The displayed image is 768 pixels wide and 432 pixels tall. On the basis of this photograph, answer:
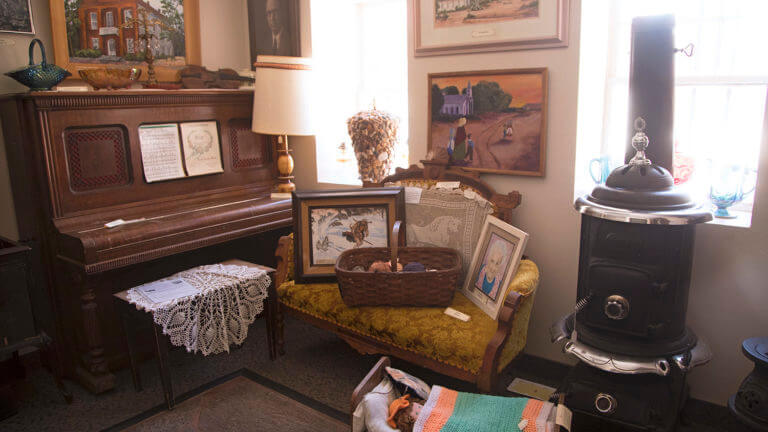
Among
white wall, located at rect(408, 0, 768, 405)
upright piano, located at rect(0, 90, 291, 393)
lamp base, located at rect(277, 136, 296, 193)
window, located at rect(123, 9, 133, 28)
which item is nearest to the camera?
white wall, located at rect(408, 0, 768, 405)

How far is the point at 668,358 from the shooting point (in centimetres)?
198

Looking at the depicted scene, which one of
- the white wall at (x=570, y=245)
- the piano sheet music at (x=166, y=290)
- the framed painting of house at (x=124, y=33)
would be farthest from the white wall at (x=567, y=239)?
the piano sheet music at (x=166, y=290)

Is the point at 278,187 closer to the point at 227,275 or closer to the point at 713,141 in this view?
the point at 227,275

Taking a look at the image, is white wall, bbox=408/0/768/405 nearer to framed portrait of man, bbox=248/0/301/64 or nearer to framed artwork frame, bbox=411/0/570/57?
framed artwork frame, bbox=411/0/570/57

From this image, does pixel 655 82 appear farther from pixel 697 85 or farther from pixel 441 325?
pixel 441 325

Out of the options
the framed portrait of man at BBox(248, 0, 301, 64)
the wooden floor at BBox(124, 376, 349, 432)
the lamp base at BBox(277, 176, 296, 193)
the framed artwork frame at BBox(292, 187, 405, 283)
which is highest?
the framed portrait of man at BBox(248, 0, 301, 64)

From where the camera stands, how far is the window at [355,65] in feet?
11.5

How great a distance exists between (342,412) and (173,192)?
1.58m

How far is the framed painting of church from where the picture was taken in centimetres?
258

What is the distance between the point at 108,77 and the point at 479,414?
94.3 inches

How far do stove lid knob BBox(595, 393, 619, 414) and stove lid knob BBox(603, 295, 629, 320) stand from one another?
11.7 inches

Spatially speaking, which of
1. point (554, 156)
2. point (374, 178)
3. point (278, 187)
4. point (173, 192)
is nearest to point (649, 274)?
point (554, 156)

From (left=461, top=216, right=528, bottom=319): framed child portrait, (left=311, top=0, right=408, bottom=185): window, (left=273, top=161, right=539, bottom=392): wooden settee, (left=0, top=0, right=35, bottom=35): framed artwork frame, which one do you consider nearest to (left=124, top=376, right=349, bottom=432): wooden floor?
(left=273, top=161, right=539, bottom=392): wooden settee

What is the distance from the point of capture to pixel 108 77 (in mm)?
2750
